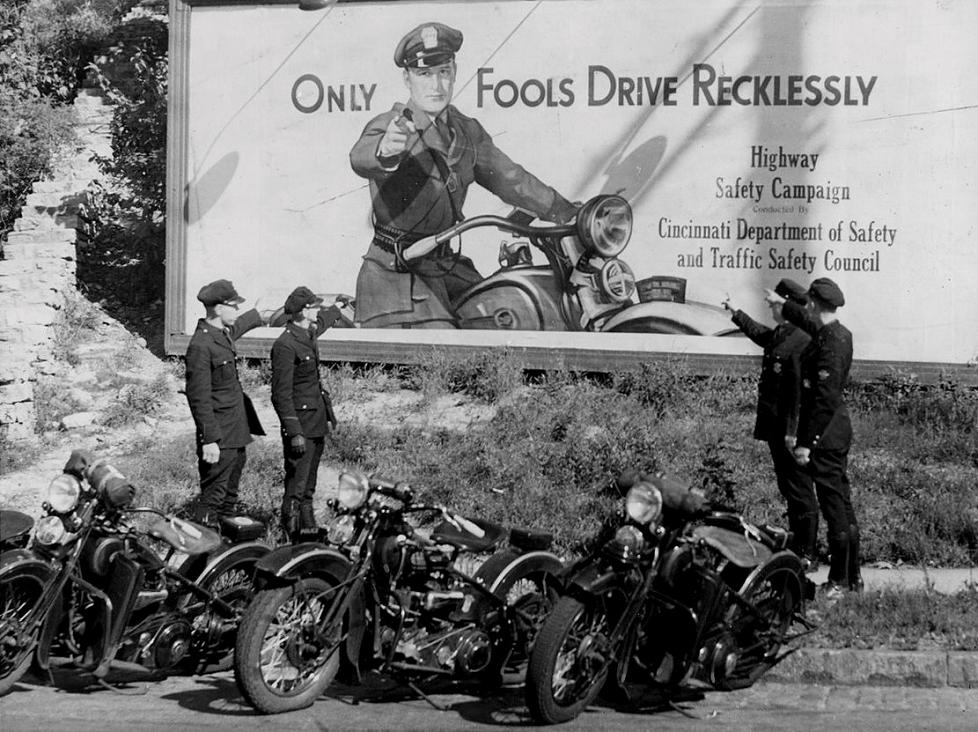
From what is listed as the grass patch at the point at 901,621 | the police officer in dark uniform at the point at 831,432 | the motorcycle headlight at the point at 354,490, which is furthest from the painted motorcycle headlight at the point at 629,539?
the police officer in dark uniform at the point at 831,432

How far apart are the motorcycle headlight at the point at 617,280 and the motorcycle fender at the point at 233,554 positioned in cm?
598

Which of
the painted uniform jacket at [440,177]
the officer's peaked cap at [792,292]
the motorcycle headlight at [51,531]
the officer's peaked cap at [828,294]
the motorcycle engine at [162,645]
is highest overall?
the painted uniform jacket at [440,177]

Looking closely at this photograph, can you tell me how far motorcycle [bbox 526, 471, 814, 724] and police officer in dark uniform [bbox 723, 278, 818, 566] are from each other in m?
1.81

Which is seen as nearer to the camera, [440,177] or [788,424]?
[788,424]

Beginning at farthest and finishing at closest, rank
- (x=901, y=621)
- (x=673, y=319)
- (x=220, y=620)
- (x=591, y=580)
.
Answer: (x=673, y=319)
(x=901, y=621)
(x=220, y=620)
(x=591, y=580)

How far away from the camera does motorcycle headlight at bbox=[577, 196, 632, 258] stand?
41.7 feet

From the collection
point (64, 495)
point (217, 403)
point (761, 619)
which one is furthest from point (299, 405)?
point (761, 619)

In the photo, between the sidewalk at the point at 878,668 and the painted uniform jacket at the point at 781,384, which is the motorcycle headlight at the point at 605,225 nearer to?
the painted uniform jacket at the point at 781,384

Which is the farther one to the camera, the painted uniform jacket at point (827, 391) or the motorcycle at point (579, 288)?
the motorcycle at point (579, 288)

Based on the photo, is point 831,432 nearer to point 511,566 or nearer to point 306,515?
point 511,566

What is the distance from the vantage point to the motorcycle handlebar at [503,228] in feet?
42.0

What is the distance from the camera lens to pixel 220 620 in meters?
7.04

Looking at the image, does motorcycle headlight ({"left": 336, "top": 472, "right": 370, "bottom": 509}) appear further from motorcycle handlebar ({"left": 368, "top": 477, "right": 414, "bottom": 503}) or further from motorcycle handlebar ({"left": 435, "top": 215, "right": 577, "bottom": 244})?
motorcycle handlebar ({"left": 435, "top": 215, "right": 577, "bottom": 244})

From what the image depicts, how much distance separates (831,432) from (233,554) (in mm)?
3556
